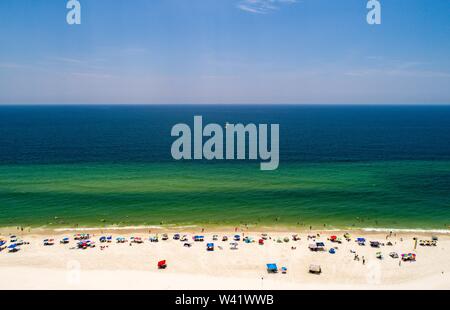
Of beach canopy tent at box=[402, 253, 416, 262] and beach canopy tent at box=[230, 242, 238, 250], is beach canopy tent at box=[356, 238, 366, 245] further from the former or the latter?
beach canopy tent at box=[230, 242, 238, 250]

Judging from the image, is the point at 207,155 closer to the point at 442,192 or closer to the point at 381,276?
the point at 442,192

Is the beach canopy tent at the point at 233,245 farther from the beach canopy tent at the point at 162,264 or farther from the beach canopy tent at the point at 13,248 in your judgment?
the beach canopy tent at the point at 13,248

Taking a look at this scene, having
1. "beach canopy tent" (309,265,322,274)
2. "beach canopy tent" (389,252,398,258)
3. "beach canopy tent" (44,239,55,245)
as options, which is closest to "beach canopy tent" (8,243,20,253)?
"beach canopy tent" (44,239,55,245)

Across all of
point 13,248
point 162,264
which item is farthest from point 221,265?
point 13,248

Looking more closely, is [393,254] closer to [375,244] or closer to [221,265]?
[375,244]

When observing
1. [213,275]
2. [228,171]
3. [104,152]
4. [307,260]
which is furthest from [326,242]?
[104,152]

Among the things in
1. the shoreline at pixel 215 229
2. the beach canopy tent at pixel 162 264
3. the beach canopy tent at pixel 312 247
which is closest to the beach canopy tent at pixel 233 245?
the shoreline at pixel 215 229
